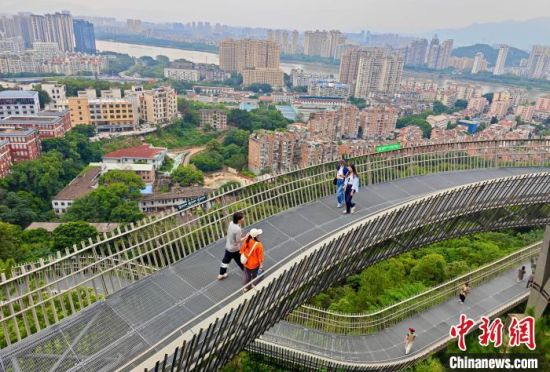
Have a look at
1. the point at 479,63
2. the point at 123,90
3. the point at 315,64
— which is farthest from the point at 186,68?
the point at 479,63

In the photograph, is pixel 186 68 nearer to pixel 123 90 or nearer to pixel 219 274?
pixel 123 90

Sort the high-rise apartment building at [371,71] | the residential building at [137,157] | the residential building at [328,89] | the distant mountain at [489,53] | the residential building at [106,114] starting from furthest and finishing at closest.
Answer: the distant mountain at [489,53] < the high-rise apartment building at [371,71] < the residential building at [328,89] < the residential building at [106,114] < the residential building at [137,157]

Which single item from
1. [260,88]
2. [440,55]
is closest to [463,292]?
[260,88]

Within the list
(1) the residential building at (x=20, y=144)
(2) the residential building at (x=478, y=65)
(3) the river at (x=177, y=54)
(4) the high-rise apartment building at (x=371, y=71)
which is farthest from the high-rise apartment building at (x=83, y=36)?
(2) the residential building at (x=478, y=65)

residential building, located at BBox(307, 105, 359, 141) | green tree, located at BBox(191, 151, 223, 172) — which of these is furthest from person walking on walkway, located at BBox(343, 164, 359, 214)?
residential building, located at BBox(307, 105, 359, 141)

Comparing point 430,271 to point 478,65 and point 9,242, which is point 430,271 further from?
point 478,65

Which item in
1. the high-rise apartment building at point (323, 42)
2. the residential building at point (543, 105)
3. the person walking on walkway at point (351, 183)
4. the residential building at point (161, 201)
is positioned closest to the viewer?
the person walking on walkway at point (351, 183)

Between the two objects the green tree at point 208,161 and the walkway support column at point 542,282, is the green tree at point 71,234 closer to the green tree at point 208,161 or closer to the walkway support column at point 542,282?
the green tree at point 208,161

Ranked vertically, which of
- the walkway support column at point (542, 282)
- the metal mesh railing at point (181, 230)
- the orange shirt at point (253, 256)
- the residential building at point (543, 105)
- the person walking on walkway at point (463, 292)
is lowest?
the residential building at point (543, 105)
